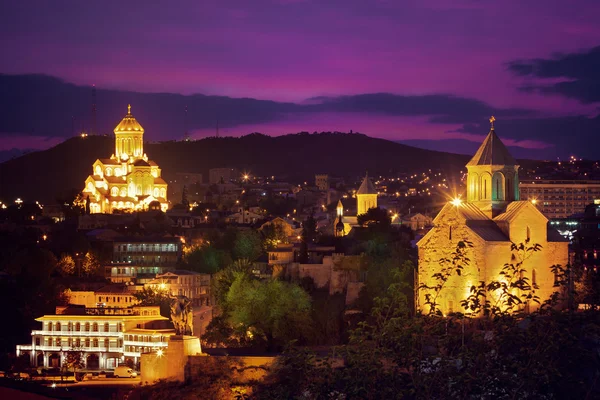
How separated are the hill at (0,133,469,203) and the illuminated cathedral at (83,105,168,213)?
46.0 meters

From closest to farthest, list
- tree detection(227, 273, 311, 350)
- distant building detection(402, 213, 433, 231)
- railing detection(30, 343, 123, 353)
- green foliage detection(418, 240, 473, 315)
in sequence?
green foliage detection(418, 240, 473, 315)
tree detection(227, 273, 311, 350)
railing detection(30, 343, 123, 353)
distant building detection(402, 213, 433, 231)

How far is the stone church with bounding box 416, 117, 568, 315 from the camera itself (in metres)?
39.5

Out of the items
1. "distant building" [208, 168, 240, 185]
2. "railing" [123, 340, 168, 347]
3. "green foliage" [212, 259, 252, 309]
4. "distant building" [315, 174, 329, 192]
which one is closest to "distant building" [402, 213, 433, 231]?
"green foliage" [212, 259, 252, 309]

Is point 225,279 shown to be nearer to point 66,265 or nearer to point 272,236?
point 66,265

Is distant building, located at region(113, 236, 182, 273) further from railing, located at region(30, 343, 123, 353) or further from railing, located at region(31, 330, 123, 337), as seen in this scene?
railing, located at region(30, 343, 123, 353)

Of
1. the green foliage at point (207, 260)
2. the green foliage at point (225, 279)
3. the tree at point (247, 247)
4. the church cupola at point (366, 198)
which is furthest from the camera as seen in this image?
the church cupola at point (366, 198)

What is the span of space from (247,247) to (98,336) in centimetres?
1444

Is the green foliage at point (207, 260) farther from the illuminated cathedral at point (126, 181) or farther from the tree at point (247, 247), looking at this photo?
the illuminated cathedral at point (126, 181)

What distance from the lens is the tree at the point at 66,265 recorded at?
62.9m

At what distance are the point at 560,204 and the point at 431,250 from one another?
228 ft

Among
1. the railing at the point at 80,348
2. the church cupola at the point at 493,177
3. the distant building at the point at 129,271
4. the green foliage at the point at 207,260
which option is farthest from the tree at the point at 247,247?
the church cupola at the point at 493,177

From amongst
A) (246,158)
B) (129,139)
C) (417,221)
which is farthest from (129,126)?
(246,158)

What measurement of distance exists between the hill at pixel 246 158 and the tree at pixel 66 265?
79.1 metres

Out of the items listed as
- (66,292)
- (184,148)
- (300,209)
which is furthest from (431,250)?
(184,148)
